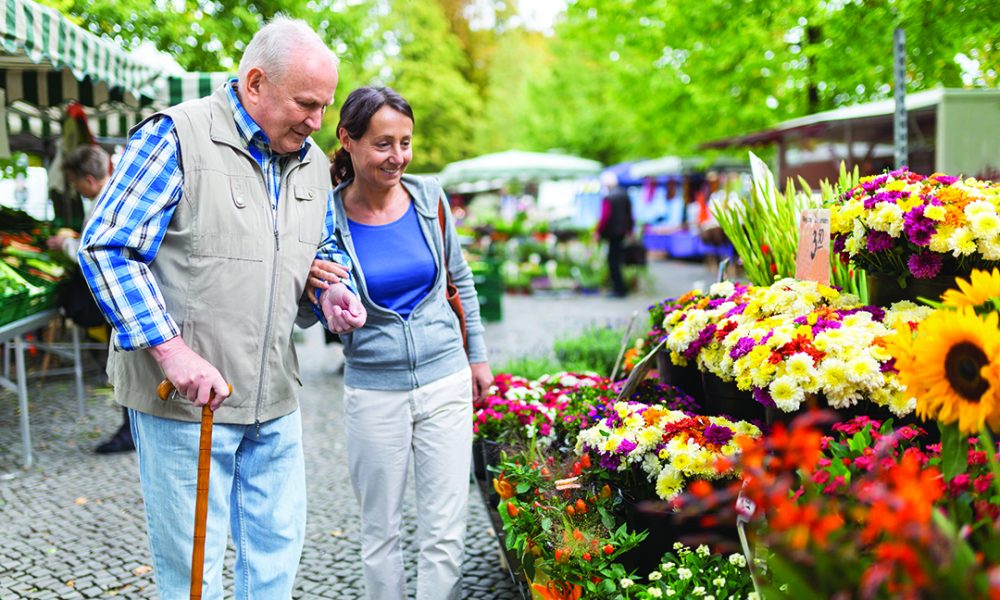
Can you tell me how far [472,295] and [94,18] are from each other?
253 inches

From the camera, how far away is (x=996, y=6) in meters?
5.20

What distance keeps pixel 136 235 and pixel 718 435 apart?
168 centimetres

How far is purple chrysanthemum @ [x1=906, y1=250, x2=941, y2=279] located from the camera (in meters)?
2.16

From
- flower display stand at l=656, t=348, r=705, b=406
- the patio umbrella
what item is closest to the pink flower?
flower display stand at l=656, t=348, r=705, b=406

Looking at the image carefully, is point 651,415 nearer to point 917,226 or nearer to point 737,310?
point 737,310

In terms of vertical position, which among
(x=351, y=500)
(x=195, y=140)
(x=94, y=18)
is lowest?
(x=351, y=500)

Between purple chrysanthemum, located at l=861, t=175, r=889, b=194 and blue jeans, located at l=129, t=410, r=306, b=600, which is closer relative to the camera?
blue jeans, located at l=129, t=410, r=306, b=600

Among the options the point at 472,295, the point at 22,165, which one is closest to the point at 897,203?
the point at 472,295

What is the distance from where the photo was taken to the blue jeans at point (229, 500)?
217cm

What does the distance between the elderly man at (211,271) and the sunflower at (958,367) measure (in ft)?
5.04

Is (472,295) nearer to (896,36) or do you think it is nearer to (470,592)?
(470,592)

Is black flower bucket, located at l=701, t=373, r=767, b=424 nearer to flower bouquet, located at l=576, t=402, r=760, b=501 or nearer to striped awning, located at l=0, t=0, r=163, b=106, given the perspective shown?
flower bouquet, located at l=576, t=402, r=760, b=501

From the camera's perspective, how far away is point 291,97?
216 centimetres

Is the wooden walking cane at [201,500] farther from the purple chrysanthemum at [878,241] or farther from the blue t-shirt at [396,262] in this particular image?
the purple chrysanthemum at [878,241]
